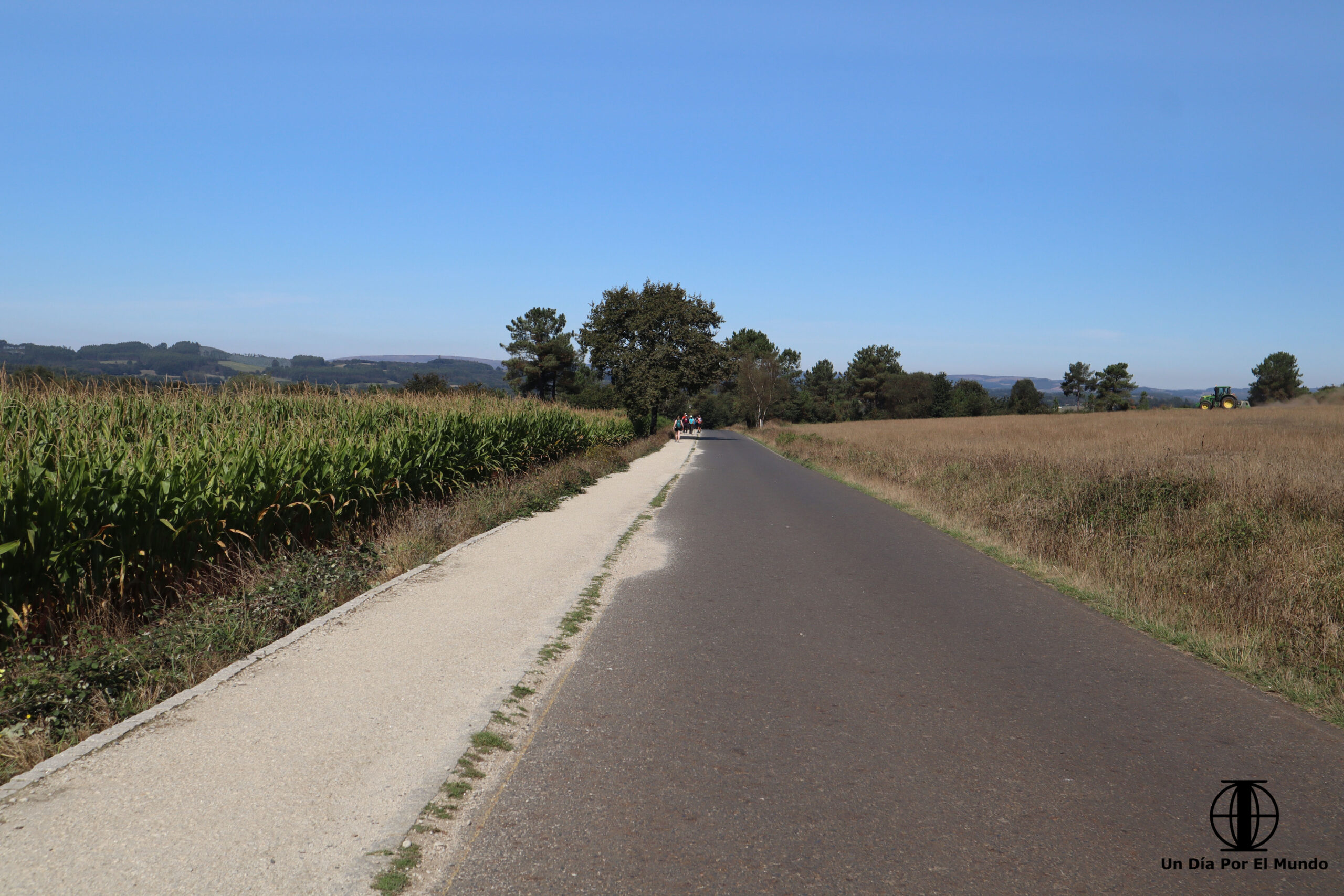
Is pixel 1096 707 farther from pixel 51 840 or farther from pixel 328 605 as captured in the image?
pixel 328 605

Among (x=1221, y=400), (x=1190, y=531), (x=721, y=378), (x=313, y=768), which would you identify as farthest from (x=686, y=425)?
(x=313, y=768)

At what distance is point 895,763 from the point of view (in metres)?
3.99

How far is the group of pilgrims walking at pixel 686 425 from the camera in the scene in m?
67.4

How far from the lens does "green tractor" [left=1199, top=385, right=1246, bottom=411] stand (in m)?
60.1

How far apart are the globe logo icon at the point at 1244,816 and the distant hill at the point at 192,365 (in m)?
13.1

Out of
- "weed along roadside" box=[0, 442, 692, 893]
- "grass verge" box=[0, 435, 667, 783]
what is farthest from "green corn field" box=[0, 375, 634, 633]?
"weed along roadside" box=[0, 442, 692, 893]

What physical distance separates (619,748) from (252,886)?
182 cm

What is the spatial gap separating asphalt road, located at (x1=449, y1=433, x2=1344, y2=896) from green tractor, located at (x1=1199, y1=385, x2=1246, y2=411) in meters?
65.5

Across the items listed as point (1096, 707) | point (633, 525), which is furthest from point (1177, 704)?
point (633, 525)

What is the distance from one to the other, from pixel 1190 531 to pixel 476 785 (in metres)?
9.92

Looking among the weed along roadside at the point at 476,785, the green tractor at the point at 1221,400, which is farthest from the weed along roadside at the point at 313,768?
the green tractor at the point at 1221,400

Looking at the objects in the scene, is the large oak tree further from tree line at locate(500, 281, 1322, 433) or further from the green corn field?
the green corn field

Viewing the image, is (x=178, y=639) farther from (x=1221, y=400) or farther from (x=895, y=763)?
(x=1221, y=400)

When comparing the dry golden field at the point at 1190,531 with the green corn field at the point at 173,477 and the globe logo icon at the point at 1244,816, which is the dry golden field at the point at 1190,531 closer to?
the globe logo icon at the point at 1244,816
